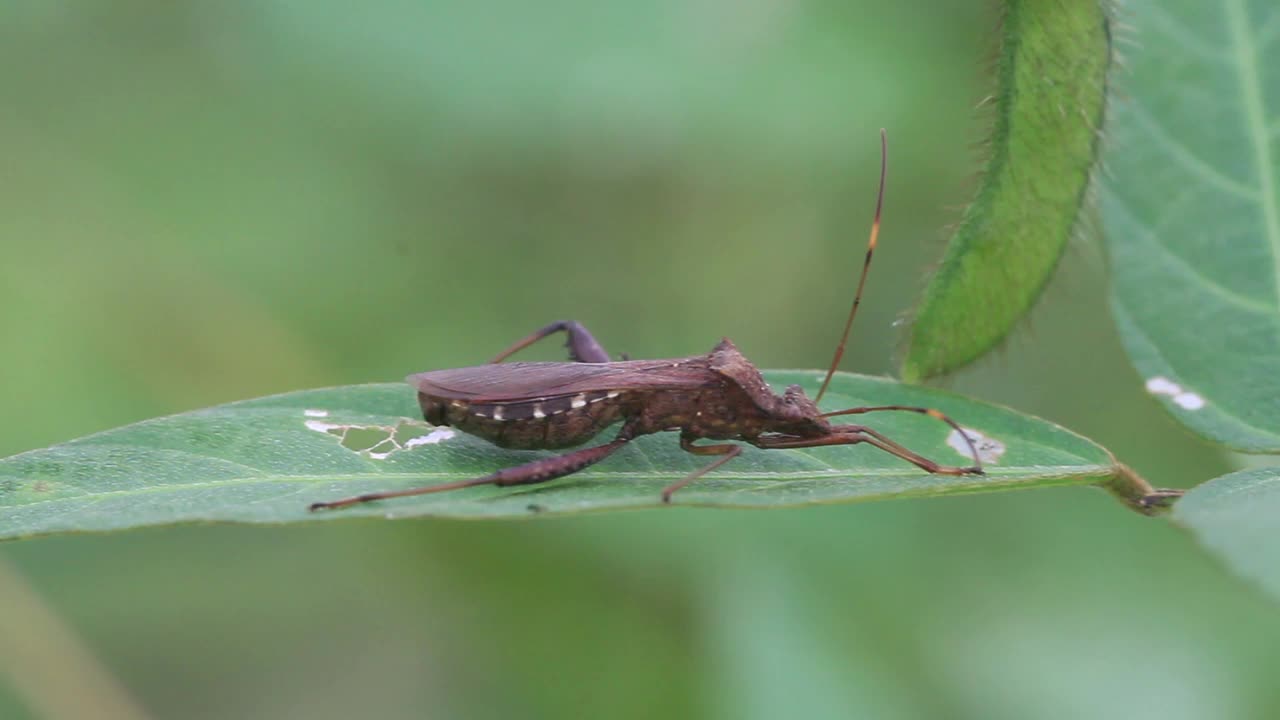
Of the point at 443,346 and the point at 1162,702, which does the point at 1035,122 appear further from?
the point at 443,346

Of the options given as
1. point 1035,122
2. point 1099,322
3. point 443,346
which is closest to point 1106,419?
point 1099,322

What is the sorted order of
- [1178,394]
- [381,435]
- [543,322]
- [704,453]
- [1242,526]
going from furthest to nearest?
[543,322]
[704,453]
[381,435]
[1178,394]
[1242,526]

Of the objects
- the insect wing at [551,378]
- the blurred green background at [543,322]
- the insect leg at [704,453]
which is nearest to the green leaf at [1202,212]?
the insect leg at [704,453]

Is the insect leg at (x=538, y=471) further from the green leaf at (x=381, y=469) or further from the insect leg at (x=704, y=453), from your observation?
the insect leg at (x=704, y=453)

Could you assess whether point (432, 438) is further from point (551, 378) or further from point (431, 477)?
point (551, 378)

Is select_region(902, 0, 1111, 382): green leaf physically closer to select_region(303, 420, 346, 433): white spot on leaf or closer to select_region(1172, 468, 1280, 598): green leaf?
select_region(1172, 468, 1280, 598): green leaf

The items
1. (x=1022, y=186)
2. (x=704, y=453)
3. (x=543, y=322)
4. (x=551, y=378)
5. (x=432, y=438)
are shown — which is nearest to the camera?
(x=1022, y=186)

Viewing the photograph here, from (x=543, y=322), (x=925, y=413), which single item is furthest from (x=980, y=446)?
(x=543, y=322)
